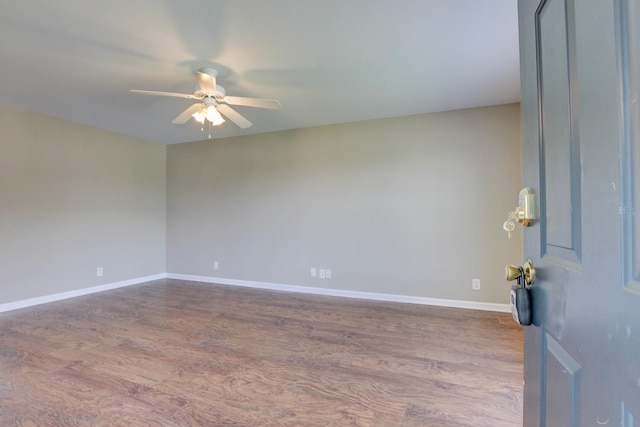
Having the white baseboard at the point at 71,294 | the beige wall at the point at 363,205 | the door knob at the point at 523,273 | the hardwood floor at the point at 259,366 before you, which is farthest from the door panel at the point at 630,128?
the white baseboard at the point at 71,294

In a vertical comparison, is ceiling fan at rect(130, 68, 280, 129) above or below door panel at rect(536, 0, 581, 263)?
above

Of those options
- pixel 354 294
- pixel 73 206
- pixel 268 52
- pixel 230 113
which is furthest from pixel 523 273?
pixel 73 206

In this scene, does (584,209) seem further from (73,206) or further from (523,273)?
(73,206)

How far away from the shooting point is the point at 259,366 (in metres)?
2.20

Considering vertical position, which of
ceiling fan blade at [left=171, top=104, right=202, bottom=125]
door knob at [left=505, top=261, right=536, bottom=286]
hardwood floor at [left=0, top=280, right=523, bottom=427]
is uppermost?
ceiling fan blade at [left=171, top=104, right=202, bottom=125]

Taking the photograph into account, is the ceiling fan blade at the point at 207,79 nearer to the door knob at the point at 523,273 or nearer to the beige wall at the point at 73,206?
the door knob at the point at 523,273

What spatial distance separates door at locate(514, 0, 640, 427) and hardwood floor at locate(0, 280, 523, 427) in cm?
121

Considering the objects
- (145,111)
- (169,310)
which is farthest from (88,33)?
(169,310)

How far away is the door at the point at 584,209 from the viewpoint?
Answer: 43cm

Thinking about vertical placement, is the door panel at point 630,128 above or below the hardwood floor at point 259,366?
above

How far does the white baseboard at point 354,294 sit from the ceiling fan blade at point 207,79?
2874 mm

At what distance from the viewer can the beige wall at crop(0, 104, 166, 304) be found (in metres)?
3.49

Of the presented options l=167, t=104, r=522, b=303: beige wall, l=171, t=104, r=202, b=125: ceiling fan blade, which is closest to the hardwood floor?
l=167, t=104, r=522, b=303: beige wall

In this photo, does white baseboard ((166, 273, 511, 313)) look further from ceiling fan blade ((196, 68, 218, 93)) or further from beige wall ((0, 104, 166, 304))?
ceiling fan blade ((196, 68, 218, 93))
